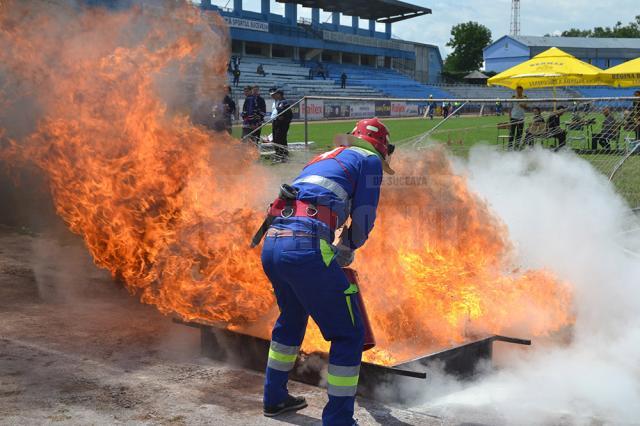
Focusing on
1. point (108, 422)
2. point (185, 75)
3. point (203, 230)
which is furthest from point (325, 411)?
point (185, 75)

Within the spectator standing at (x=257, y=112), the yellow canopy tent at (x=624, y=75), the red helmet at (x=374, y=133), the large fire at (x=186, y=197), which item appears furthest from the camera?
the yellow canopy tent at (x=624, y=75)

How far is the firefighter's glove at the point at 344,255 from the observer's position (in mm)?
4113

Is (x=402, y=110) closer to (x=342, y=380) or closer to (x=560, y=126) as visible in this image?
(x=560, y=126)

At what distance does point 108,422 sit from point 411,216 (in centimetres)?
307

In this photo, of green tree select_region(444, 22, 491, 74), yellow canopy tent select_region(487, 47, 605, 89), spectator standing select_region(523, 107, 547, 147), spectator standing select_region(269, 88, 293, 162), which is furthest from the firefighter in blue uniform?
green tree select_region(444, 22, 491, 74)

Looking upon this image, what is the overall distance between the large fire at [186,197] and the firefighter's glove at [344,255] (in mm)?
926

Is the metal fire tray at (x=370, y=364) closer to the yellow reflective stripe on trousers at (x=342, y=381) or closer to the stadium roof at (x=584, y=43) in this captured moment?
the yellow reflective stripe on trousers at (x=342, y=381)

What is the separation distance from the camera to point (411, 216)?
577 cm

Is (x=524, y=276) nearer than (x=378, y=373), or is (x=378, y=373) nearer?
(x=378, y=373)

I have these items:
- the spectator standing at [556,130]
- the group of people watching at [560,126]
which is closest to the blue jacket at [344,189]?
the group of people watching at [560,126]

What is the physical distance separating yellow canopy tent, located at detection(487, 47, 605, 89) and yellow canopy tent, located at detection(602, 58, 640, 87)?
0.23 metres

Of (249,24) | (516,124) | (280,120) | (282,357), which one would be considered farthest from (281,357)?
(249,24)

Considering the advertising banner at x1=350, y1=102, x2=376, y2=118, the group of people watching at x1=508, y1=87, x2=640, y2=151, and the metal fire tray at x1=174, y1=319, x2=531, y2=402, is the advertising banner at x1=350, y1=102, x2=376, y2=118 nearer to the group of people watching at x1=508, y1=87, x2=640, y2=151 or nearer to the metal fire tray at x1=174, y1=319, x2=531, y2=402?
the group of people watching at x1=508, y1=87, x2=640, y2=151

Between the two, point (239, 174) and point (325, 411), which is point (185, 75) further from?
point (325, 411)
